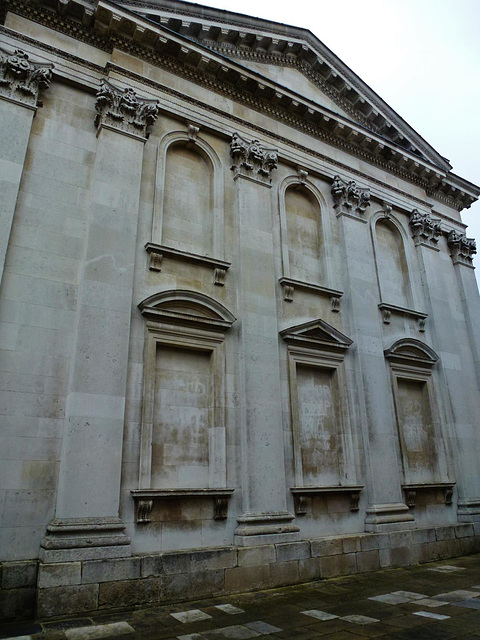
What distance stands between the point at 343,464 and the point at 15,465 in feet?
28.2

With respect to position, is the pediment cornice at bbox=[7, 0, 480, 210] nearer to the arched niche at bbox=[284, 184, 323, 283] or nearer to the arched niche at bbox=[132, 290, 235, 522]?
the arched niche at bbox=[284, 184, 323, 283]

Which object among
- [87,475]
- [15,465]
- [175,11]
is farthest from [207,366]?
[175,11]

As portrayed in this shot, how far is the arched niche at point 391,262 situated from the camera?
56.2 ft

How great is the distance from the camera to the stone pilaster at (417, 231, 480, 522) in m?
15.9

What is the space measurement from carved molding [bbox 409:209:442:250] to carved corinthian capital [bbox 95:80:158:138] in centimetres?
1123

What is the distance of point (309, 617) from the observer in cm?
826

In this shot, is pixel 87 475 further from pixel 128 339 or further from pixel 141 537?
pixel 128 339

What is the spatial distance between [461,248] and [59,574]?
752 inches

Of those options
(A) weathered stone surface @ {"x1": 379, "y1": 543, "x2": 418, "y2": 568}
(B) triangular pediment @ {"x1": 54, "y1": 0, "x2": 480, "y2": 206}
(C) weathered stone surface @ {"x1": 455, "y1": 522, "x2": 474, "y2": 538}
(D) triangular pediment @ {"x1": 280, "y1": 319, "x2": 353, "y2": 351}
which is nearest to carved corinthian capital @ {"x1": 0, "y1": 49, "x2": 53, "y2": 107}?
(B) triangular pediment @ {"x1": 54, "y1": 0, "x2": 480, "y2": 206}

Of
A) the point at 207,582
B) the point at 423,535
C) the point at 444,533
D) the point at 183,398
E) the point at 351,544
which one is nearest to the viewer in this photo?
the point at 207,582

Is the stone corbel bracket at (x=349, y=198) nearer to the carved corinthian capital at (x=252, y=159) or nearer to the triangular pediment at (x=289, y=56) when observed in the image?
the carved corinthian capital at (x=252, y=159)

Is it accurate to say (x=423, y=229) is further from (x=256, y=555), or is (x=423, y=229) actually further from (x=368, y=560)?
(x=256, y=555)

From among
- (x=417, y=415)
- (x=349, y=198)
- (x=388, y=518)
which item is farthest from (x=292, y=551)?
(x=349, y=198)

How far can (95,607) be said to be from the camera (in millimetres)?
8508
